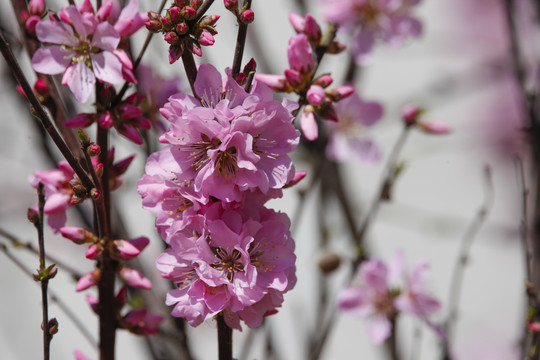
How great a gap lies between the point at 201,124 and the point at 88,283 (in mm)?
432

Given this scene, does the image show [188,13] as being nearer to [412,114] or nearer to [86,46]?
[86,46]

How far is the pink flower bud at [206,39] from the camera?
3.86ft

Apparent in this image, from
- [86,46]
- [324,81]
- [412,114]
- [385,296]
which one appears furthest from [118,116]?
[385,296]

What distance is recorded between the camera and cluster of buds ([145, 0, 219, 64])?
118 centimetres

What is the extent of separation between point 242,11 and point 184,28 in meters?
0.11

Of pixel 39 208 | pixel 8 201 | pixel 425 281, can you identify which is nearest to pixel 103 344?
pixel 39 208

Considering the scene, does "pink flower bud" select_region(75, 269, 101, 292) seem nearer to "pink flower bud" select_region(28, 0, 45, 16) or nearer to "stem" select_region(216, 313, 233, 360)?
"stem" select_region(216, 313, 233, 360)

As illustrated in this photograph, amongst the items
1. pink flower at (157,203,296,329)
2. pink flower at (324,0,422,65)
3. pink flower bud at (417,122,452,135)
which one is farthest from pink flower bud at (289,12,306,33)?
pink flower at (324,0,422,65)

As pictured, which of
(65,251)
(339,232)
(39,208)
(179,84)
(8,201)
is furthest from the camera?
(65,251)

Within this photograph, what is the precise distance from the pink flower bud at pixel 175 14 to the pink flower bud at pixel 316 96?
30 centimetres

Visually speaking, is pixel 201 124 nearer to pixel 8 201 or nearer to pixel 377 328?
pixel 377 328

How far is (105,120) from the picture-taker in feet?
4.27

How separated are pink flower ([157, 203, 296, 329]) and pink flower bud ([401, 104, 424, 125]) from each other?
1.01 m

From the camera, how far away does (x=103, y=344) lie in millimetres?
1385
